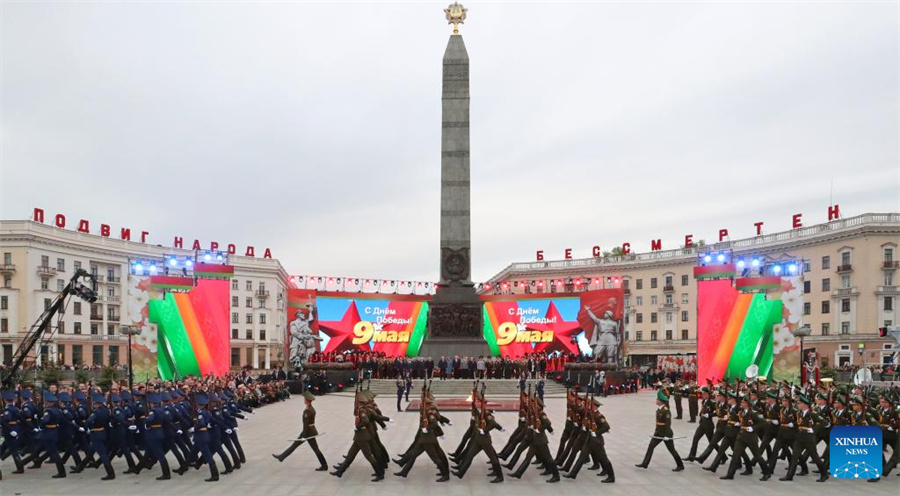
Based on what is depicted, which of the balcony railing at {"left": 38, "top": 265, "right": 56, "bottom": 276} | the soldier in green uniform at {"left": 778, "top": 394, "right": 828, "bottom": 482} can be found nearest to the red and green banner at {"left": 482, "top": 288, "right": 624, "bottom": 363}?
the soldier in green uniform at {"left": 778, "top": 394, "right": 828, "bottom": 482}

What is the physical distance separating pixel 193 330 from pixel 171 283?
2632 mm

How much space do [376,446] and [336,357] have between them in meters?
31.7

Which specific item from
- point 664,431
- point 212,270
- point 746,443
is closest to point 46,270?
point 212,270

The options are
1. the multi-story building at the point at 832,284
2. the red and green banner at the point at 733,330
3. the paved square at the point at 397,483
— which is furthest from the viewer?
the multi-story building at the point at 832,284

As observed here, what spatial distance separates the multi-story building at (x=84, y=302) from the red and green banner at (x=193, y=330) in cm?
1847

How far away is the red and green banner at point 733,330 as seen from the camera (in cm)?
3359

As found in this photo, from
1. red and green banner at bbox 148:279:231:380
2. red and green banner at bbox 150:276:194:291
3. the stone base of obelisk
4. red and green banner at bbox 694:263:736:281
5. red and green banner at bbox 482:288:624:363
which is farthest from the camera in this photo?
red and green banner at bbox 482:288:624:363

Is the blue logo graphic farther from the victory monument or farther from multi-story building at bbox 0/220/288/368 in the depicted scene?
multi-story building at bbox 0/220/288/368

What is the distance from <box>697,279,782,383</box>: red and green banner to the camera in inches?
1323

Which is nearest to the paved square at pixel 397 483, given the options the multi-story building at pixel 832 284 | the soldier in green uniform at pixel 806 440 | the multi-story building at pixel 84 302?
the soldier in green uniform at pixel 806 440

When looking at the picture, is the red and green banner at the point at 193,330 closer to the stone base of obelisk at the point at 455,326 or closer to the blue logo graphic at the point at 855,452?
the stone base of obelisk at the point at 455,326

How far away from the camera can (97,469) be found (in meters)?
16.5

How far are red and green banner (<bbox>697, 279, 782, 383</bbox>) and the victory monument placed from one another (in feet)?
45.3

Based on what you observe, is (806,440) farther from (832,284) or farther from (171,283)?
(832,284)
